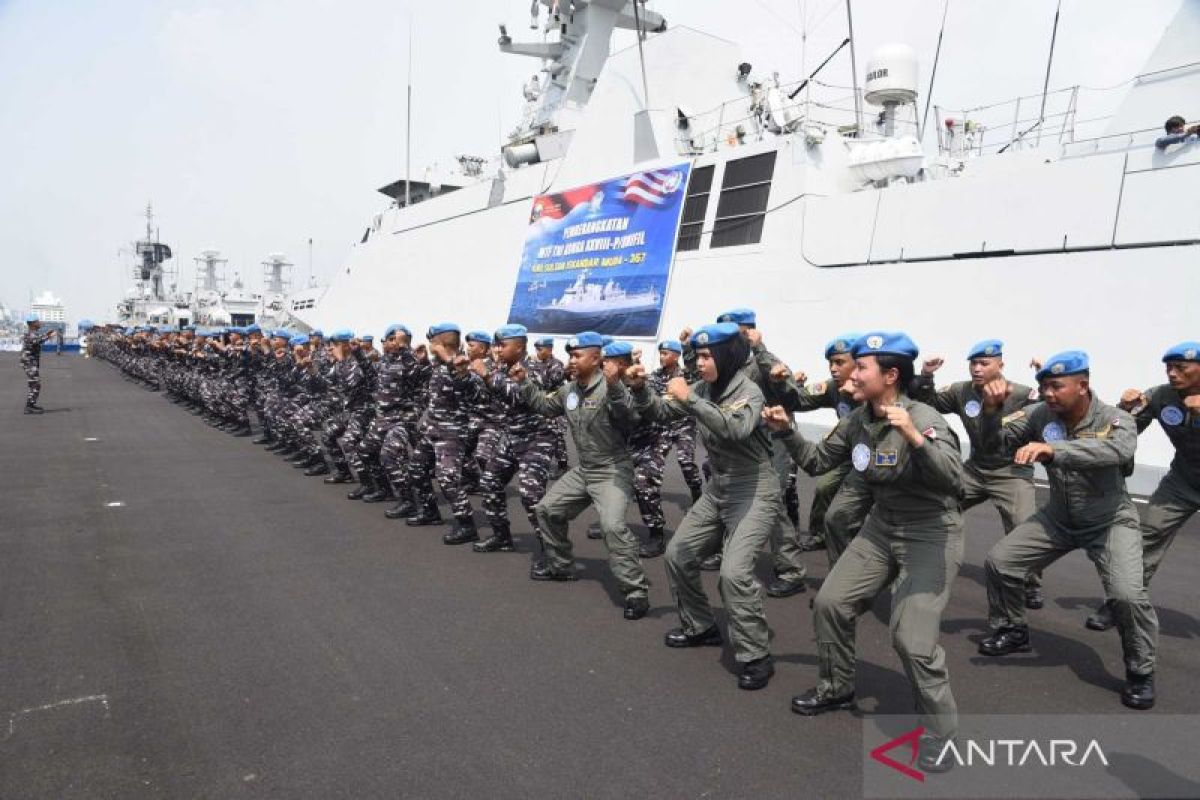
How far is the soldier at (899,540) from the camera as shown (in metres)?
2.87

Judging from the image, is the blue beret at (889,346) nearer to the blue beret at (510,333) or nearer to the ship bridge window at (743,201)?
the blue beret at (510,333)

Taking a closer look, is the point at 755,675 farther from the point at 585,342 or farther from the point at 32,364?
the point at 32,364

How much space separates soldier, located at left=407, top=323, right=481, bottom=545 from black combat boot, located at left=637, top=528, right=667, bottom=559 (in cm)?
148

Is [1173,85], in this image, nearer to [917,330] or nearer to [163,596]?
[917,330]

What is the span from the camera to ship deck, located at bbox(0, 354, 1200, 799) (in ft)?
9.41

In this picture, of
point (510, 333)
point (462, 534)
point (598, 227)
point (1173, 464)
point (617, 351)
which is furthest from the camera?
point (598, 227)

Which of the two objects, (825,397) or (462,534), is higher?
(825,397)

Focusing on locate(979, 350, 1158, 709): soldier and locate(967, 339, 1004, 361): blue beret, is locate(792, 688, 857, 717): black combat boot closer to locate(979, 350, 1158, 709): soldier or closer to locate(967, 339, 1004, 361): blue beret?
locate(979, 350, 1158, 709): soldier

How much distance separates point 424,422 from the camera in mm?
6926

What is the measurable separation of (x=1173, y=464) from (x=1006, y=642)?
5.17 ft

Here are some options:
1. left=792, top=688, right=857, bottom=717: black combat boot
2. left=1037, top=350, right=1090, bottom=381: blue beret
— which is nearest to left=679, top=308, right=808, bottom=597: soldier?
left=792, top=688, right=857, bottom=717: black combat boot

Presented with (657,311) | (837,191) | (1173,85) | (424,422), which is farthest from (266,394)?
(1173,85)

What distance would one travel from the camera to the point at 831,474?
583 centimetres

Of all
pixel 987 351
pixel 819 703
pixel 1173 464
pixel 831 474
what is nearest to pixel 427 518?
pixel 831 474
